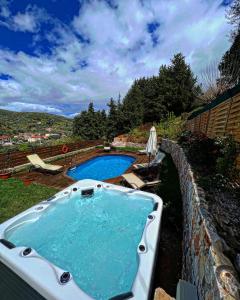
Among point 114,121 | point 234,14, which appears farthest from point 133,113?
point 234,14

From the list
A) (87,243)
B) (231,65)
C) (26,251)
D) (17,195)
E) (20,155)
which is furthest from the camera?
(231,65)

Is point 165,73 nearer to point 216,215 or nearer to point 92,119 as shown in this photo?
point 92,119

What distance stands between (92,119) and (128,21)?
54.3 ft

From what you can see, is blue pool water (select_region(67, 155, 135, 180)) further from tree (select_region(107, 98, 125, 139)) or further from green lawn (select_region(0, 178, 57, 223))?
tree (select_region(107, 98, 125, 139))

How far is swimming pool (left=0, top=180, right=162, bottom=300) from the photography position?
273 centimetres

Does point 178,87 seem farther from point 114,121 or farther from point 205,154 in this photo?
point 205,154

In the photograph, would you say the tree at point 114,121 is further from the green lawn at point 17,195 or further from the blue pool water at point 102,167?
the green lawn at point 17,195

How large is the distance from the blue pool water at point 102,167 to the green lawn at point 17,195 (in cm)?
254

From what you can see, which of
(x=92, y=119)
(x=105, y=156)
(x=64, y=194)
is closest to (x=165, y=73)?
(x=92, y=119)

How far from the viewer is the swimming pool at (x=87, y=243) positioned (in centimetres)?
273

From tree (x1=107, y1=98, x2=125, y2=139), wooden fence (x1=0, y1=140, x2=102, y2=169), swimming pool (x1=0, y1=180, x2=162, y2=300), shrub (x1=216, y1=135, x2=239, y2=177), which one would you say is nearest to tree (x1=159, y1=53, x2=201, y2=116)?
tree (x1=107, y1=98, x2=125, y2=139)

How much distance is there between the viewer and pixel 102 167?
1250cm

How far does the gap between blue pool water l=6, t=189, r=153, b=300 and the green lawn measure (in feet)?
3.73

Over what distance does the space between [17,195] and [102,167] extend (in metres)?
6.60
